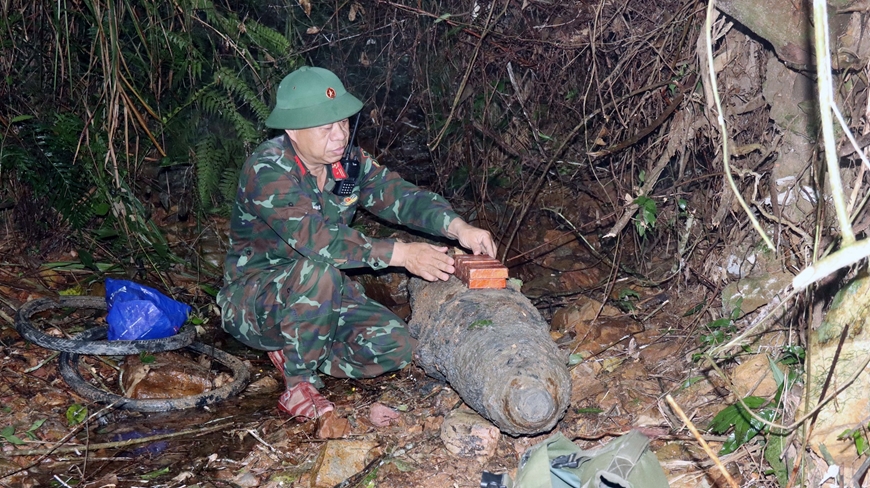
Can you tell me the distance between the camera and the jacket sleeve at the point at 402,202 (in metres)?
4.12

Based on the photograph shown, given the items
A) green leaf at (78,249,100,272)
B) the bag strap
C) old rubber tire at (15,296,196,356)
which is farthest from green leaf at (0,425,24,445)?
the bag strap

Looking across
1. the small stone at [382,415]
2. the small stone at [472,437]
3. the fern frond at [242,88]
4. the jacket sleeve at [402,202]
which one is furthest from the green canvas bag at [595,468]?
the fern frond at [242,88]

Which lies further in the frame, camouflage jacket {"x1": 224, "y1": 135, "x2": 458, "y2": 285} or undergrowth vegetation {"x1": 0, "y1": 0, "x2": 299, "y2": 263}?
undergrowth vegetation {"x1": 0, "y1": 0, "x2": 299, "y2": 263}

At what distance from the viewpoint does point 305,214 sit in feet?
12.4

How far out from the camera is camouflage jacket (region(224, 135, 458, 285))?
378 centimetres

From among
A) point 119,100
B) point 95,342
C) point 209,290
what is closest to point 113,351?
point 95,342

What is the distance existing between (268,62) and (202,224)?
143 cm

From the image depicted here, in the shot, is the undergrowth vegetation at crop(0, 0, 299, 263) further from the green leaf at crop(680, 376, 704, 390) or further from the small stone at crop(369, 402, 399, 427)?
the green leaf at crop(680, 376, 704, 390)

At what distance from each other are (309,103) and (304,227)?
0.63 metres

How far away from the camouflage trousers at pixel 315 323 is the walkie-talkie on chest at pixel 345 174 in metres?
0.49

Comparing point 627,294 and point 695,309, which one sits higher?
point 695,309

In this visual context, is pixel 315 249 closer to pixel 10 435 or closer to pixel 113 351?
pixel 113 351

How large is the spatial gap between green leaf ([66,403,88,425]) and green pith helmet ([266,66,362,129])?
179 cm

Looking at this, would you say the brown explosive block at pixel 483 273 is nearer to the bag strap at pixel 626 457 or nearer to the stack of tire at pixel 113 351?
the bag strap at pixel 626 457
